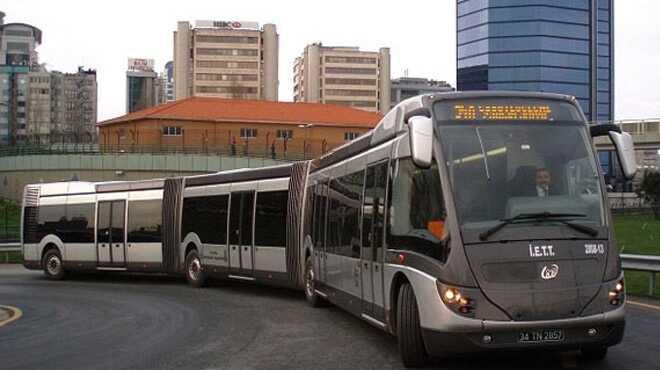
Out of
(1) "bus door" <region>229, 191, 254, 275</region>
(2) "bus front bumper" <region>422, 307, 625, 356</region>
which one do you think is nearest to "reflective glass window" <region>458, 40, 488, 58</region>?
(1) "bus door" <region>229, 191, 254, 275</region>

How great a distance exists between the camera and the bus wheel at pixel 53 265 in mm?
22436

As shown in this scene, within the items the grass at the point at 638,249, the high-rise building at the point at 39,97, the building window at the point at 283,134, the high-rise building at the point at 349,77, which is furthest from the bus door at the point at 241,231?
the high-rise building at the point at 349,77

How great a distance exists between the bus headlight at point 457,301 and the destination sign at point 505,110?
1.82 meters

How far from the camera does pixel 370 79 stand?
186250 millimetres

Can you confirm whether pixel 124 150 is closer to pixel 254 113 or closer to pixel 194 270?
pixel 254 113

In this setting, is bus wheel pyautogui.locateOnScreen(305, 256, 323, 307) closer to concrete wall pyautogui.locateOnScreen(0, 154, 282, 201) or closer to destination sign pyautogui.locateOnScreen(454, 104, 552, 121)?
destination sign pyautogui.locateOnScreen(454, 104, 552, 121)

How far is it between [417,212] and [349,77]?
18131 cm

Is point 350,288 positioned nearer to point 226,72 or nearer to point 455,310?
point 455,310

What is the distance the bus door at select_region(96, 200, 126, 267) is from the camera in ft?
69.4

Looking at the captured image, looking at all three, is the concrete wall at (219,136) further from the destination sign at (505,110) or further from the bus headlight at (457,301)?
the bus headlight at (457,301)

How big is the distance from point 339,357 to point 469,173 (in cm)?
276

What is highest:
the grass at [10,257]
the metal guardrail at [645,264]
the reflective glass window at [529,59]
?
the reflective glass window at [529,59]

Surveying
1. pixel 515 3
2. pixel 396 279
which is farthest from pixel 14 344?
pixel 515 3

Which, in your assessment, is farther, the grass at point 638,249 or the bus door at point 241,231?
the bus door at point 241,231
